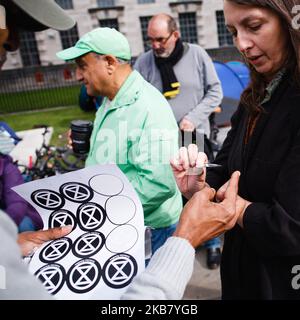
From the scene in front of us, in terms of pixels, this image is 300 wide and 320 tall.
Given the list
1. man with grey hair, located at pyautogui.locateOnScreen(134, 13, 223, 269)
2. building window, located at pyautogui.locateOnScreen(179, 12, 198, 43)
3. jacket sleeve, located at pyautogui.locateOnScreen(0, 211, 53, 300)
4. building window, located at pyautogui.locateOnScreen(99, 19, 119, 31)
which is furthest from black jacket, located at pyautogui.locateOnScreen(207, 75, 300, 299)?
building window, located at pyautogui.locateOnScreen(179, 12, 198, 43)

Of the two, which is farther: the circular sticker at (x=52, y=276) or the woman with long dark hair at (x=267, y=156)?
the woman with long dark hair at (x=267, y=156)

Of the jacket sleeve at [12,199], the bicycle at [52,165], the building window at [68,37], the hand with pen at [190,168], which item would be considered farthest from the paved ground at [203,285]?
the building window at [68,37]

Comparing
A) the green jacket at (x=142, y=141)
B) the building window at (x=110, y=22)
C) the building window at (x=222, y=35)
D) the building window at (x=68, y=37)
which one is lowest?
the building window at (x=222, y=35)

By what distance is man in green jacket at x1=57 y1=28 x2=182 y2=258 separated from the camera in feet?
7.11

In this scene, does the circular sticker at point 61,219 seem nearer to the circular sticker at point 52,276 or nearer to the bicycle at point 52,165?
the circular sticker at point 52,276

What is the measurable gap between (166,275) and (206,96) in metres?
3.20

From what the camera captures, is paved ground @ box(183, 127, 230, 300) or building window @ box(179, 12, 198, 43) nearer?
paved ground @ box(183, 127, 230, 300)

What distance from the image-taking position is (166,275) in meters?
1.08

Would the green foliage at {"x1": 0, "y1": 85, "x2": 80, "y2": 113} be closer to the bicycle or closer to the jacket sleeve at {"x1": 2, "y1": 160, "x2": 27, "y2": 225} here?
the bicycle

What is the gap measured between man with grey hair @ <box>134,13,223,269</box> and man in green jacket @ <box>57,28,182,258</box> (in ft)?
4.83

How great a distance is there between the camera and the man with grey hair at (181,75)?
12.6ft

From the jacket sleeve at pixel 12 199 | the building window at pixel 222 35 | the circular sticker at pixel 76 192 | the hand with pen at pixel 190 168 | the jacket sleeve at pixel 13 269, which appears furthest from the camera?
the building window at pixel 222 35

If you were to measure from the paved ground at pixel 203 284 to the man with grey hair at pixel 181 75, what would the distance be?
22 centimetres

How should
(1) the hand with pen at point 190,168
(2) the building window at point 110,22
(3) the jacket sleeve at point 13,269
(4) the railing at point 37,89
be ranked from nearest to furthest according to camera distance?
(3) the jacket sleeve at point 13,269
(1) the hand with pen at point 190,168
(4) the railing at point 37,89
(2) the building window at point 110,22
